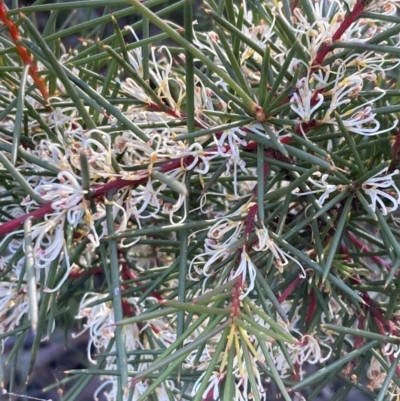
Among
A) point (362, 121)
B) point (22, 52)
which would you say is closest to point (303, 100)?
point (362, 121)

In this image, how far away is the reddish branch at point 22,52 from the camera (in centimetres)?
30

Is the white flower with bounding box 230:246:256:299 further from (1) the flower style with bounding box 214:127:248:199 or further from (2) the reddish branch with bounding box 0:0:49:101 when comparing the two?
(2) the reddish branch with bounding box 0:0:49:101

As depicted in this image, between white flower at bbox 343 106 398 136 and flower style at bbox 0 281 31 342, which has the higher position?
white flower at bbox 343 106 398 136

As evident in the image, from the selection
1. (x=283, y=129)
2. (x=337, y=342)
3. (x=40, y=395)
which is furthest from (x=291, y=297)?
(x=40, y=395)

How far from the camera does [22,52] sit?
0.32m

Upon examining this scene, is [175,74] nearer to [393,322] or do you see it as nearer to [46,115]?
[46,115]

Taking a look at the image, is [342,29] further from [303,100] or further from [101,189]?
[101,189]

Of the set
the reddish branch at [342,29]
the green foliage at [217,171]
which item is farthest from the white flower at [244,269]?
the reddish branch at [342,29]

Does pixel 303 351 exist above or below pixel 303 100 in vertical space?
below

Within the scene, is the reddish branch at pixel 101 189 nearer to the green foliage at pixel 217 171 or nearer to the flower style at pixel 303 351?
the green foliage at pixel 217 171

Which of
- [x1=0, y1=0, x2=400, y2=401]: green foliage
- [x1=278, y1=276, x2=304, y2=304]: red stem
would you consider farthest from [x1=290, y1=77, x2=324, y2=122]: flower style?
[x1=278, y1=276, x2=304, y2=304]: red stem

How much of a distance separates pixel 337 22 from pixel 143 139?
0.13 meters

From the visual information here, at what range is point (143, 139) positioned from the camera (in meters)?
0.28

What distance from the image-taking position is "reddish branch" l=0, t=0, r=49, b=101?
0.30 meters
